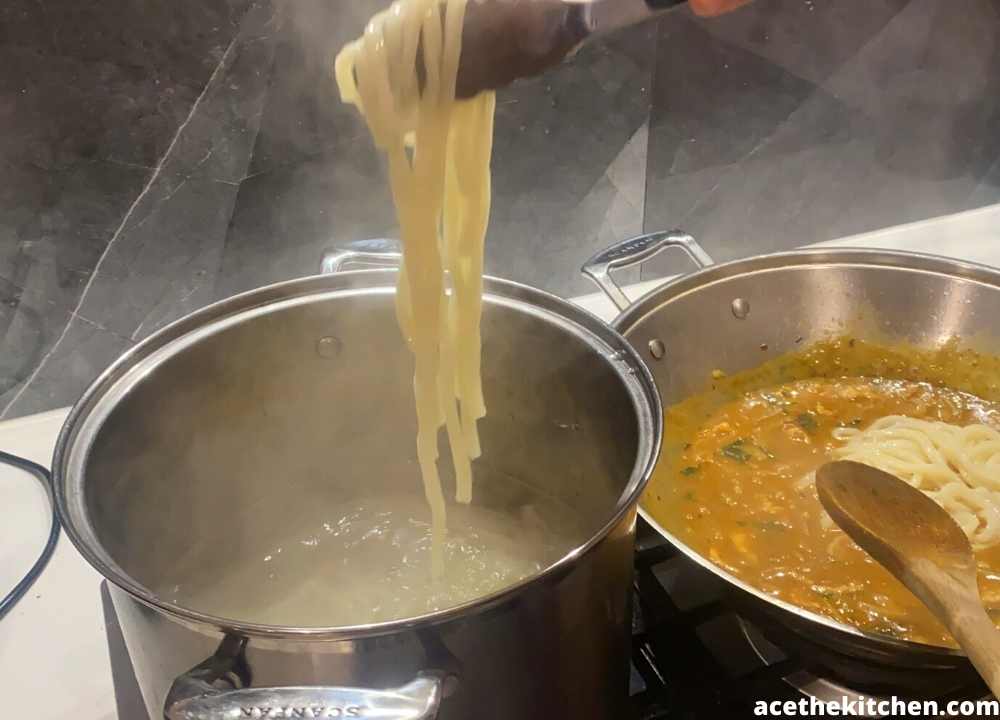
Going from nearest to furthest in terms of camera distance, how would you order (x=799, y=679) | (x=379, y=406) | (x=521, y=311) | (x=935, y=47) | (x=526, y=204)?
1. (x=799, y=679)
2. (x=521, y=311)
3. (x=379, y=406)
4. (x=526, y=204)
5. (x=935, y=47)

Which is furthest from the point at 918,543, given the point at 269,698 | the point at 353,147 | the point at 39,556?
the point at 39,556

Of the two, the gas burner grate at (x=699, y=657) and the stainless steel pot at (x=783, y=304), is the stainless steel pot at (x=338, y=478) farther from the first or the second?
the stainless steel pot at (x=783, y=304)

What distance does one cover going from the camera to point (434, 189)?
0.93 metres

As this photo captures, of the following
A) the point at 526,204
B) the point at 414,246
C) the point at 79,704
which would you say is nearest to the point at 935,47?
the point at 526,204

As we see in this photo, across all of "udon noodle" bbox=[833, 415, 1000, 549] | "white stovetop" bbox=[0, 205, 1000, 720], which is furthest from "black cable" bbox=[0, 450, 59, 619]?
"udon noodle" bbox=[833, 415, 1000, 549]

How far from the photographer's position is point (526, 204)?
1.50 meters

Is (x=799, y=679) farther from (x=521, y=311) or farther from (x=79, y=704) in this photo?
(x=79, y=704)

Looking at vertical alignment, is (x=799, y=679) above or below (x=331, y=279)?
below

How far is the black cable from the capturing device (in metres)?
1.06

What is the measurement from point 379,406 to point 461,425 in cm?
14

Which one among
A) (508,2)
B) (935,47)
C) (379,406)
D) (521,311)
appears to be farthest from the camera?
(935,47)

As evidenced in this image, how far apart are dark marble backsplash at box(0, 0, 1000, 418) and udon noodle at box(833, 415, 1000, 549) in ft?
1.76

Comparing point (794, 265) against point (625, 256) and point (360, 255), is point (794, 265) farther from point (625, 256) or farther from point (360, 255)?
point (360, 255)

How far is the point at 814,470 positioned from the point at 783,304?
0.26m
